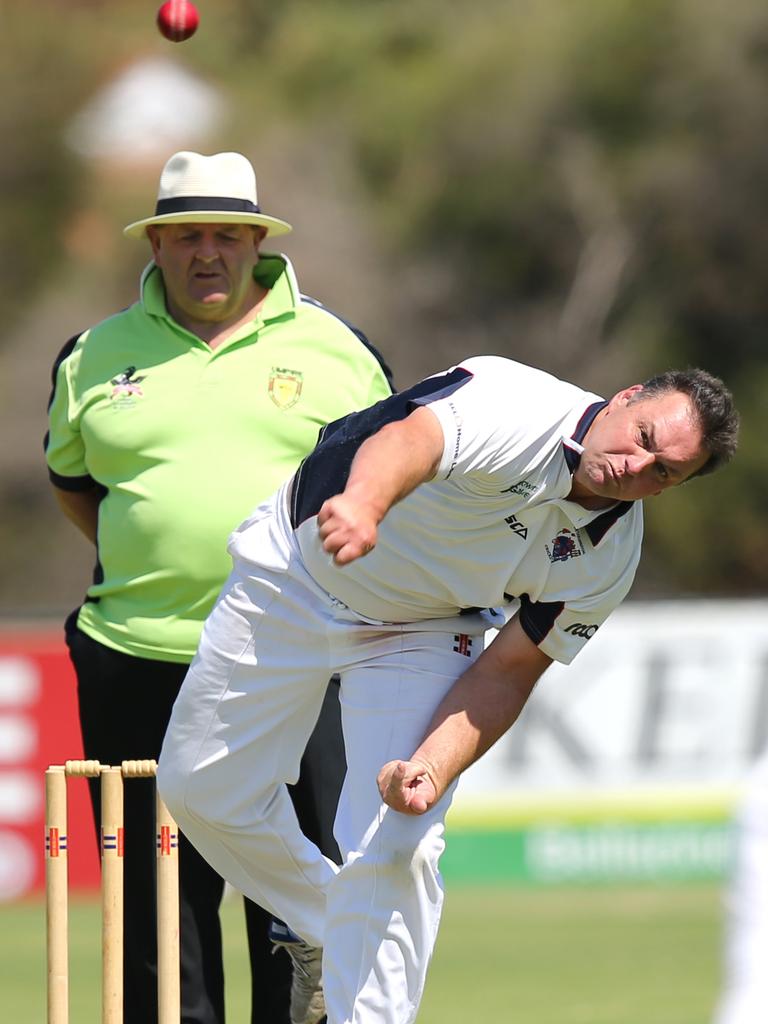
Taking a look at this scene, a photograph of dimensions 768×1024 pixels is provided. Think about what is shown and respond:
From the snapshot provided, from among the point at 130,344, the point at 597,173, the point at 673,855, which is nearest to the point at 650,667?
the point at 673,855

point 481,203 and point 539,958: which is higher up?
point 481,203

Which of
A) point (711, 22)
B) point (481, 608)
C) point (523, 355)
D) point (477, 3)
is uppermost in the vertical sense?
point (477, 3)

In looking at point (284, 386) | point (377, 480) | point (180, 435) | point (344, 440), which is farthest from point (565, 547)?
point (180, 435)

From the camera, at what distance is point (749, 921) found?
8.13 ft

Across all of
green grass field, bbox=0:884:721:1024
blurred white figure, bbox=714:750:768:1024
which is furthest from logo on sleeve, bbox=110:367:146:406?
green grass field, bbox=0:884:721:1024

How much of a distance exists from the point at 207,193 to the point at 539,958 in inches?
173

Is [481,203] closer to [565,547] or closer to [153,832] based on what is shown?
[153,832]

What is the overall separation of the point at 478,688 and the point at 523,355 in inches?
854

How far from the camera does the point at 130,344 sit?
14.6 ft

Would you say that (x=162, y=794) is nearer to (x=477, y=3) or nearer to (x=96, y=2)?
(x=477, y=3)

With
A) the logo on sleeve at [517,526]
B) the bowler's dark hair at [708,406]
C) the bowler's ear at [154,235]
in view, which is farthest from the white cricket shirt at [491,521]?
the bowler's ear at [154,235]

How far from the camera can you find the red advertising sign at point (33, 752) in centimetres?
920

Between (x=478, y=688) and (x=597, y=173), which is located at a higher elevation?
(x=597, y=173)

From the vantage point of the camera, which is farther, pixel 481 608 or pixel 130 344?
pixel 130 344
